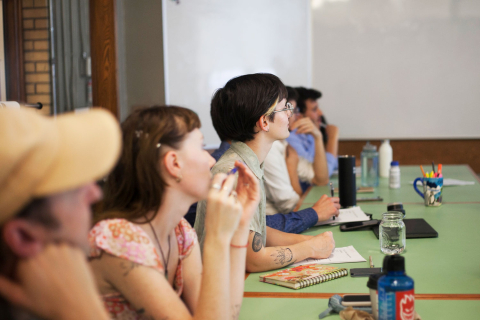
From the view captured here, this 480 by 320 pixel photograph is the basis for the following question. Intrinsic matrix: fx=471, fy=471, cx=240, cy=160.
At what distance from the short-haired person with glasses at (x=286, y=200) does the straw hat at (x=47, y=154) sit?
1.36 meters

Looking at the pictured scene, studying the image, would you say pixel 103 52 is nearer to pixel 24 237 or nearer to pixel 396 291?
pixel 396 291

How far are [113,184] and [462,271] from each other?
989mm

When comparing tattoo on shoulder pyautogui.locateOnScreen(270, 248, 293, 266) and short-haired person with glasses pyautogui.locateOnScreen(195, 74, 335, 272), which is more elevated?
short-haired person with glasses pyautogui.locateOnScreen(195, 74, 335, 272)

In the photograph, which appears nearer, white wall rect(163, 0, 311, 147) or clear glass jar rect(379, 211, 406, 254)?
clear glass jar rect(379, 211, 406, 254)

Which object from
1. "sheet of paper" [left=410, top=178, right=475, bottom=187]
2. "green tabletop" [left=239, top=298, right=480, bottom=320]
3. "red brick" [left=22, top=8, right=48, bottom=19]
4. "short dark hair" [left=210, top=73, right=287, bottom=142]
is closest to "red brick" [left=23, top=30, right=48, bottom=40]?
"red brick" [left=22, top=8, right=48, bottom=19]

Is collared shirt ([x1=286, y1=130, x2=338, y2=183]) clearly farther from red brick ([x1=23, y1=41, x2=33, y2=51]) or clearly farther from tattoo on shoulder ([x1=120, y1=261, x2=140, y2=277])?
tattoo on shoulder ([x1=120, y1=261, x2=140, y2=277])

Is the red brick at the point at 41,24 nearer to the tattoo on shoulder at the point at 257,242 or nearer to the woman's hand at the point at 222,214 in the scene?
the tattoo on shoulder at the point at 257,242

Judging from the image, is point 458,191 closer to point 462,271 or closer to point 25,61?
point 462,271

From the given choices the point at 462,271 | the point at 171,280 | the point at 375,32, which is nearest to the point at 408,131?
the point at 375,32

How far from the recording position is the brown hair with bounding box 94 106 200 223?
102 cm

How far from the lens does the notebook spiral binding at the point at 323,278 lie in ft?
4.13

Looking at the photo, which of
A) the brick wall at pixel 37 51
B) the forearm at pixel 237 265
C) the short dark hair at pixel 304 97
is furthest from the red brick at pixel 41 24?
the forearm at pixel 237 265

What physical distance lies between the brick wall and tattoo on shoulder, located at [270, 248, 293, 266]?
2610 mm

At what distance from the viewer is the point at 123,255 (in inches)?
36.9
